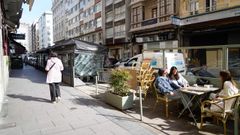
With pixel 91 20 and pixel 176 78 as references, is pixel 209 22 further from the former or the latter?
pixel 91 20

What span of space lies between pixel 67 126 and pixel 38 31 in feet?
390

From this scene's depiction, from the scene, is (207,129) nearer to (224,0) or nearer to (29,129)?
(29,129)

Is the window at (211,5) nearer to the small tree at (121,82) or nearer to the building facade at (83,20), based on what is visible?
the small tree at (121,82)

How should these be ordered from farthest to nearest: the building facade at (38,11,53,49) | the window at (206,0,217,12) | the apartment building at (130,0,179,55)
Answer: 1. the building facade at (38,11,53,49)
2. the apartment building at (130,0,179,55)
3. the window at (206,0,217,12)

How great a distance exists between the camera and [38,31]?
115812 millimetres

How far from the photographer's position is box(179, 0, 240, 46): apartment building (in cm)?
1586

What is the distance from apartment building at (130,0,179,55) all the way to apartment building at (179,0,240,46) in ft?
3.20

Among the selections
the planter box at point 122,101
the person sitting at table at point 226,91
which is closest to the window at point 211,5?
the planter box at point 122,101

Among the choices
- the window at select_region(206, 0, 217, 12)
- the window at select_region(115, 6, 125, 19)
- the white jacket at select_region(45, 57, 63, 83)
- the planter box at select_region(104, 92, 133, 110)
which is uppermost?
the window at select_region(115, 6, 125, 19)

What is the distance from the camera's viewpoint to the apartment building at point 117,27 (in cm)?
2916

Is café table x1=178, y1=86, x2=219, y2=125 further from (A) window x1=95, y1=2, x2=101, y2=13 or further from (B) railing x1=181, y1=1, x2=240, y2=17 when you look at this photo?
(A) window x1=95, y1=2, x2=101, y2=13

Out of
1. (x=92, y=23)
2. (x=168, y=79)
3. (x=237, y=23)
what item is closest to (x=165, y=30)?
(x=237, y=23)

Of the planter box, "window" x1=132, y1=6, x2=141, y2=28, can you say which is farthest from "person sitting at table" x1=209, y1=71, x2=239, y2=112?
"window" x1=132, y1=6, x2=141, y2=28

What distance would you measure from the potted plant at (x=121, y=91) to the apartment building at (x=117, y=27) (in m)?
21.3
